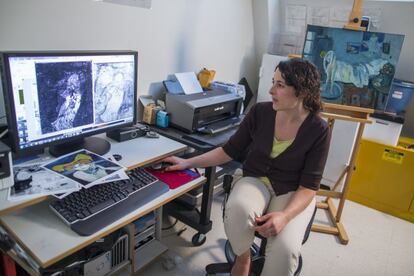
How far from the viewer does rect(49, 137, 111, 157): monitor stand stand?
52.9 inches

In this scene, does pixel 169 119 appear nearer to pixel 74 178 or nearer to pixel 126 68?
pixel 126 68

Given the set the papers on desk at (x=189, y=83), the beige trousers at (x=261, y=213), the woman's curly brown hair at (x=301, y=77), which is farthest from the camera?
the papers on desk at (x=189, y=83)

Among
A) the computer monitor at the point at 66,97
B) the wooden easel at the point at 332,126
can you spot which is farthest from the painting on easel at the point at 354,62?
the computer monitor at the point at 66,97

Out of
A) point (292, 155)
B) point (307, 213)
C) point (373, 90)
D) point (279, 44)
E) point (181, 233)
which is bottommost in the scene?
point (181, 233)

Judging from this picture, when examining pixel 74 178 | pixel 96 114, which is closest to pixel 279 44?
pixel 96 114

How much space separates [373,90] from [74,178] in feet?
5.99

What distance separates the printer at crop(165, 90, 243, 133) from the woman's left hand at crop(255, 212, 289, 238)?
0.71 metres

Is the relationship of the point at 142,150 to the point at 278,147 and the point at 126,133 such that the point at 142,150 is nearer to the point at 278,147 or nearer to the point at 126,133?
the point at 126,133

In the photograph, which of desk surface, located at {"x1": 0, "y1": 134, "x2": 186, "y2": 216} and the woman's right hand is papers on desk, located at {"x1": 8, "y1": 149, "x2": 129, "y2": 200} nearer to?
desk surface, located at {"x1": 0, "y1": 134, "x2": 186, "y2": 216}

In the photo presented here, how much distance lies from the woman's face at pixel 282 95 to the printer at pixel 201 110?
21.2 inches

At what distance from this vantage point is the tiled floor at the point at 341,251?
1829mm

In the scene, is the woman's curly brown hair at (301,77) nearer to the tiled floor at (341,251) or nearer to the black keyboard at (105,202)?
the black keyboard at (105,202)

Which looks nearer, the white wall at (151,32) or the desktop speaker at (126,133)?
the white wall at (151,32)

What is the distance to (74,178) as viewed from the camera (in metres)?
1.14
